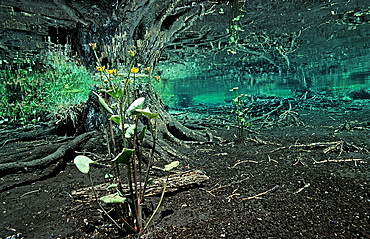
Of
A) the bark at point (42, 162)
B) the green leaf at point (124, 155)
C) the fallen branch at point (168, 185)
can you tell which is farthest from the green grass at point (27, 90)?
the green leaf at point (124, 155)

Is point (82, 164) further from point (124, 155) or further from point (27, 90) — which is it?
point (27, 90)

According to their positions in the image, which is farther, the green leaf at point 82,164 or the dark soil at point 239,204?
the dark soil at point 239,204

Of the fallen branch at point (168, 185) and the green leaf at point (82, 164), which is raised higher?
the green leaf at point (82, 164)

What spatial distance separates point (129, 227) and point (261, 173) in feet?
6.15

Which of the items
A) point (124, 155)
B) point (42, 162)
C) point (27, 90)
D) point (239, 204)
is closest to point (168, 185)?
Answer: point (239, 204)

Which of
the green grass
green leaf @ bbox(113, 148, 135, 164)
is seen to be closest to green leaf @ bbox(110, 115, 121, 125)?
green leaf @ bbox(113, 148, 135, 164)

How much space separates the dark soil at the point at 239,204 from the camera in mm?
1699

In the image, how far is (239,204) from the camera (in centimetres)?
214

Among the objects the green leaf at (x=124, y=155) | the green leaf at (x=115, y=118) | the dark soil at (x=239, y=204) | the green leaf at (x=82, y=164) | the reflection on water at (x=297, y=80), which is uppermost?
the reflection on water at (x=297, y=80)

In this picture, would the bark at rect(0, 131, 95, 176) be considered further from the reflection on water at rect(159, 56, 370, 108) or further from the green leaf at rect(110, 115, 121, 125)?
the reflection on water at rect(159, 56, 370, 108)

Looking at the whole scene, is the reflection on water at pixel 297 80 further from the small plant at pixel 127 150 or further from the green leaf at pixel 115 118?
the green leaf at pixel 115 118

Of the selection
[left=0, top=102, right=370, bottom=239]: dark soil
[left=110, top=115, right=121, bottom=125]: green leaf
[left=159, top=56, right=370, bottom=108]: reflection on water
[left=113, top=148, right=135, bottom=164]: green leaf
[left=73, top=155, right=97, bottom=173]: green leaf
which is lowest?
[left=0, top=102, right=370, bottom=239]: dark soil

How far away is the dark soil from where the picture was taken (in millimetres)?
1699

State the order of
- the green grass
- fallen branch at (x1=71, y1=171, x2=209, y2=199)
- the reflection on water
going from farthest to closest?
the reflection on water
the green grass
fallen branch at (x1=71, y1=171, x2=209, y2=199)
